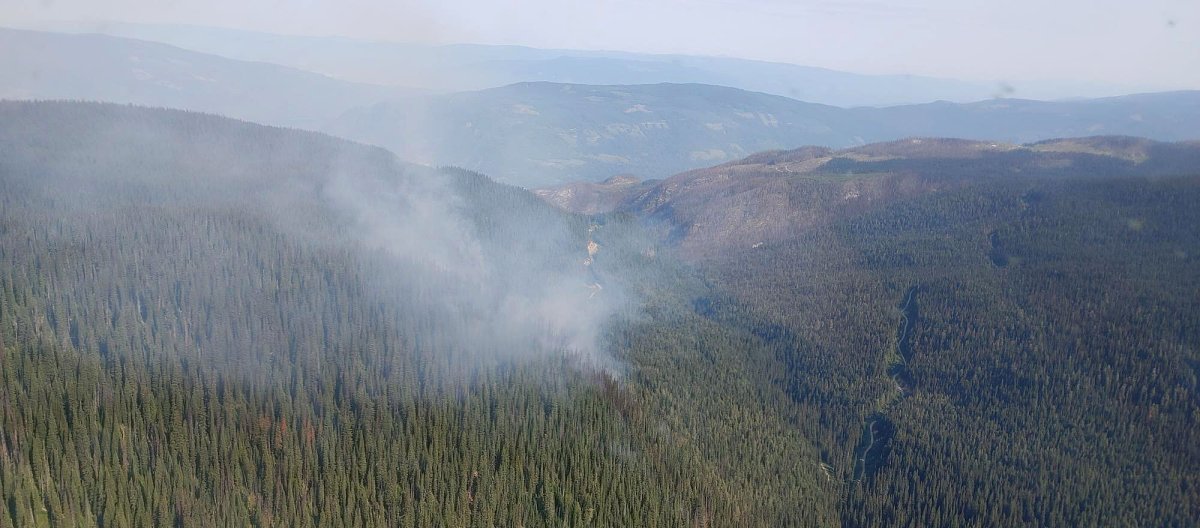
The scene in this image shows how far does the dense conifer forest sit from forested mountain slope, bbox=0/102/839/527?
395 millimetres

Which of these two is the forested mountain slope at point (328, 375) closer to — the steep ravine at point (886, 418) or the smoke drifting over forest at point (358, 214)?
the smoke drifting over forest at point (358, 214)

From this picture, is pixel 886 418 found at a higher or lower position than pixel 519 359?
lower

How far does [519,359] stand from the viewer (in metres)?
95.9

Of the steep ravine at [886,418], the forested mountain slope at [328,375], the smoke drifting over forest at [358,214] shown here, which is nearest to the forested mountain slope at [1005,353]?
the steep ravine at [886,418]

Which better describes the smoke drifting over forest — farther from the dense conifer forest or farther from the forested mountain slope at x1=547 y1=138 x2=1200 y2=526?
the forested mountain slope at x1=547 y1=138 x2=1200 y2=526

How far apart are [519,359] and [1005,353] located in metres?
70.7

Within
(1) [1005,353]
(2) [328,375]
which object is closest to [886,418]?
(1) [1005,353]

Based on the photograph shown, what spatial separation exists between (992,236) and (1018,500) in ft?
290

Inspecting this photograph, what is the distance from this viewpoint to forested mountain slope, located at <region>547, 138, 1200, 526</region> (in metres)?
90.2

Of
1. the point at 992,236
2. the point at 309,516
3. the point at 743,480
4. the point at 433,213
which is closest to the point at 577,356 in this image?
the point at 743,480

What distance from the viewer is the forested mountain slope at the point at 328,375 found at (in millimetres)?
65188

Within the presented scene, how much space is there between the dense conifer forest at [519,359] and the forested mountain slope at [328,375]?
0.40m

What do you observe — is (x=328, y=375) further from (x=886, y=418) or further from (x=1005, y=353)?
(x=1005, y=353)

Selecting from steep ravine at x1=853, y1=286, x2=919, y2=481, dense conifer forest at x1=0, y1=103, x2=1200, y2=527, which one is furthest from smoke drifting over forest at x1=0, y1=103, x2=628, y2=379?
steep ravine at x1=853, y1=286, x2=919, y2=481
